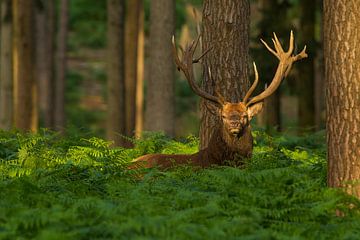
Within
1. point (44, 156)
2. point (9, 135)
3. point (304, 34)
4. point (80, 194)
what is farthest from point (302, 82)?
point (80, 194)

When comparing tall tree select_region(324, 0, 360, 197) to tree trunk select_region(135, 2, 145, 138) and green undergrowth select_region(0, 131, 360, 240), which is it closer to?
green undergrowth select_region(0, 131, 360, 240)

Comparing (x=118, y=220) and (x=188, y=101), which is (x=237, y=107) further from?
(x=188, y=101)

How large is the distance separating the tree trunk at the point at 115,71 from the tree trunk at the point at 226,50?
917 centimetres

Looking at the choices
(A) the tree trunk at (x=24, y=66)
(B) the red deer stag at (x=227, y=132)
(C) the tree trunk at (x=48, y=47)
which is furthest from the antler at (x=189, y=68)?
(C) the tree trunk at (x=48, y=47)

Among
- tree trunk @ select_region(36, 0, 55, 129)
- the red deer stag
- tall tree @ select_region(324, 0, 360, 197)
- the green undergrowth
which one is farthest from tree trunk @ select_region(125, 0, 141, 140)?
tall tree @ select_region(324, 0, 360, 197)

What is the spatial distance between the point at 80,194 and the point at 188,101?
3046 centimetres

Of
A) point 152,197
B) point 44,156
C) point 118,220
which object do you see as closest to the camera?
point 118,220

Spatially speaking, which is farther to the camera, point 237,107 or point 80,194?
point 237,107

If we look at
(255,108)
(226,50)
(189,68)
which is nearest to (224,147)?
(255,108)

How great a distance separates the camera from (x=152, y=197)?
7.38m

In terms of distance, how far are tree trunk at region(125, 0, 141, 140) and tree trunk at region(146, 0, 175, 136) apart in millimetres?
5897

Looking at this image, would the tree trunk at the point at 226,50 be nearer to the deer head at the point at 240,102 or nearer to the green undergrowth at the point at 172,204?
the deer head at the point at 240,102

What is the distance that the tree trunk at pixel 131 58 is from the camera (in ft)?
76.5

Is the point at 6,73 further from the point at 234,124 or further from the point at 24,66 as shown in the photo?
the point at 234,124
